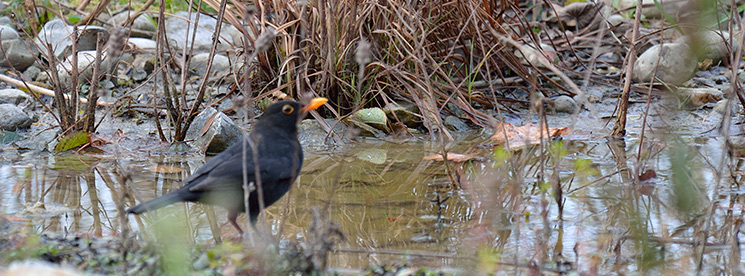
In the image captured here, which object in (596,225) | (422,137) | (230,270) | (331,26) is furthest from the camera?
(422,137)

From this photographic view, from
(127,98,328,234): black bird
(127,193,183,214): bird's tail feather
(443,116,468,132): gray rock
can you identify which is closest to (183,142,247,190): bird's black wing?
(127,98,328,234): black bird

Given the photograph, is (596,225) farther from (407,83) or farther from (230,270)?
(407,83)

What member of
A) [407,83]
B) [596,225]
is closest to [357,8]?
[407,83]

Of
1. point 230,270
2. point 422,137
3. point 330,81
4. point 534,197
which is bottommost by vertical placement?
point 230,270

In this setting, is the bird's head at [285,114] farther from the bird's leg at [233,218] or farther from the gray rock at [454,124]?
the gray rock at [454,124]

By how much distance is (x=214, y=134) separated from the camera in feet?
16.7

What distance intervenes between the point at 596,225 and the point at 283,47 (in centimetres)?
308

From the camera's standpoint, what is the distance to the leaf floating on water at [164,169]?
4669 millimetres

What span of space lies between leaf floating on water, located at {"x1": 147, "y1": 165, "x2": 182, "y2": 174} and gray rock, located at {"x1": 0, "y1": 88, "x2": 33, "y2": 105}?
2286 millimetres

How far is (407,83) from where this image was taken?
5.58 metres

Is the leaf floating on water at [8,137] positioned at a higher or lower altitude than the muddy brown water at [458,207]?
higher

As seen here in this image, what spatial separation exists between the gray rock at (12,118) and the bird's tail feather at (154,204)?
3.20 m

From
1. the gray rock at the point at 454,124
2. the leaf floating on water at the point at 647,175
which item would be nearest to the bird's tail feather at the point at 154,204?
the leaf floating on water at the point at 647,175

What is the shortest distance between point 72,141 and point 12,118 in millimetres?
888
